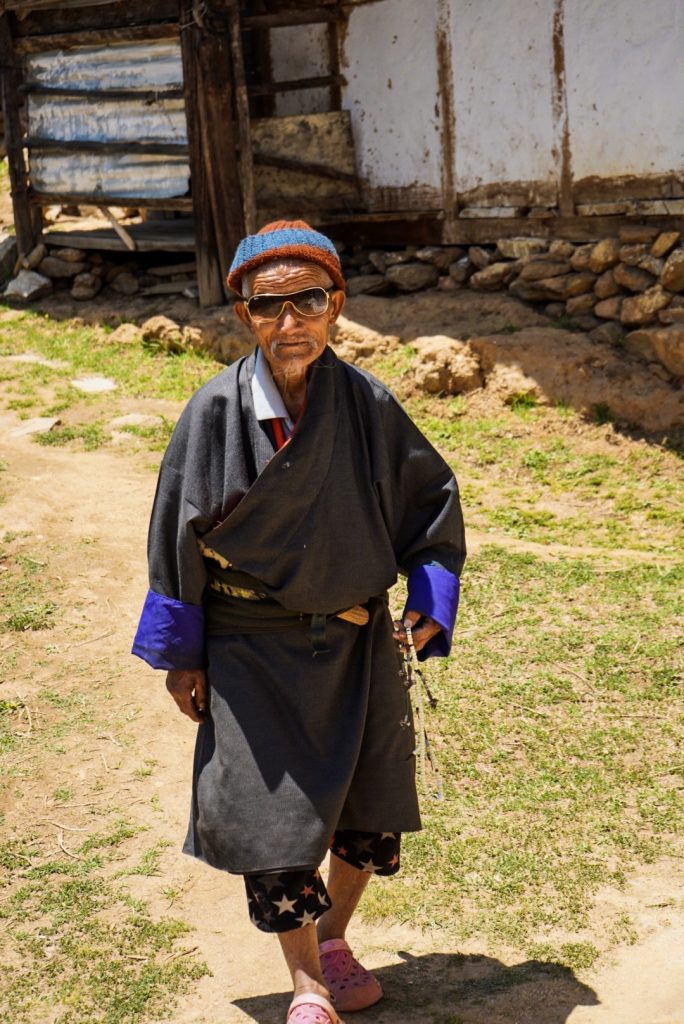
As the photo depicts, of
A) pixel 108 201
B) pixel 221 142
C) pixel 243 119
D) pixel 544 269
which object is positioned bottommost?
pixel 544 269

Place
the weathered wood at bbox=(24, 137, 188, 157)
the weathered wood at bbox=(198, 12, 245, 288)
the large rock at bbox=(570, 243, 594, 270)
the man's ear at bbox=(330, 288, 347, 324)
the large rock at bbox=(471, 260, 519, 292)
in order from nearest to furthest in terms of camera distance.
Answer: the man's ear at bbox=(330, 288, 347, 324), the large rock at bbox=(570, 243, 594, 270), the large rock at bbox=(471, 260, 519, 292), the weathered wood at bbox=(198, 12, 245, 288), the weathered wood at bbox=(24, 137, 188, 157)

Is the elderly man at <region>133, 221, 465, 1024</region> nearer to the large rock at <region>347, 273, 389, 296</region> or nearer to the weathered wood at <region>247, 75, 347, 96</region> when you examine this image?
the large rock at <region>347, 273, 389, 296</region>

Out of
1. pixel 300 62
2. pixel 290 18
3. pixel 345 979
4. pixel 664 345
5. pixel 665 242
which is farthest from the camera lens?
pixel 300 62

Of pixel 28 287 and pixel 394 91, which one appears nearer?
pixel 394 91

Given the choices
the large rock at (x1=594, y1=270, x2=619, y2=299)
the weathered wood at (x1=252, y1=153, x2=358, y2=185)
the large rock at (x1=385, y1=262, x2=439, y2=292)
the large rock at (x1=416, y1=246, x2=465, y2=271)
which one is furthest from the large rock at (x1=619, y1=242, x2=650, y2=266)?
the weathered wood at (x1=252, y1=153, x2=358, y2=185)

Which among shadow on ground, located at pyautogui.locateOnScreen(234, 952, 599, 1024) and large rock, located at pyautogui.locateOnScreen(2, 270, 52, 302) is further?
large rock, located at pyautogui.locateOnScreen(2, 270, 52, 302)

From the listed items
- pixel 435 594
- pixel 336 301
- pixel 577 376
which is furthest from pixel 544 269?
pixel 435 594

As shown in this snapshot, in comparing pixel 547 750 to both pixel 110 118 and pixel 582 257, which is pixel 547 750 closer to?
pixel 582 257

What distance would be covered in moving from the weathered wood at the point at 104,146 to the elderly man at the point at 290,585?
23.1 ft

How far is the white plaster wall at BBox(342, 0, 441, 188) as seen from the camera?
870cm

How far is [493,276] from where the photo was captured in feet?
28.0

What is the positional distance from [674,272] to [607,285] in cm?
57

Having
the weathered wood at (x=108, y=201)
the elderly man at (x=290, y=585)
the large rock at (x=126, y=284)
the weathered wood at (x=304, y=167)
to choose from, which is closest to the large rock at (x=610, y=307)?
the weathered wood at (x=304, y=167)

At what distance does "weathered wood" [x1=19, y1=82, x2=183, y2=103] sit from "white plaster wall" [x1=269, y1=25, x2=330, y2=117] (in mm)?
815
